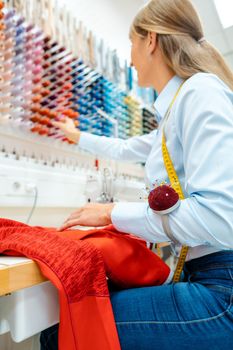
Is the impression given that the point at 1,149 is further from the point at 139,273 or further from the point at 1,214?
the point at 139,273

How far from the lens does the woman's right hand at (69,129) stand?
1.48m

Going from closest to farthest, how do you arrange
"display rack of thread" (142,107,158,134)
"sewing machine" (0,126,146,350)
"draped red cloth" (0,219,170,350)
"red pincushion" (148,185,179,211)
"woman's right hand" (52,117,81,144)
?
1. "draped red cloth" (0,219,170,350)
2. "red pincushion" (148,185,179,211)
3. "sewing machine" (0,126,146,350)
4. "woman's right hand" (52,117,81,144)
5. "display rack of thread" (142,107,158,134)

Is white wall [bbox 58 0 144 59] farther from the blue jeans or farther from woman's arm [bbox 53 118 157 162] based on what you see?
the blue jeans

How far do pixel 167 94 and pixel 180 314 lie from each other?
22.7 inches

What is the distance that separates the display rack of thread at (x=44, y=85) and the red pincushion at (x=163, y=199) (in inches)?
34.5

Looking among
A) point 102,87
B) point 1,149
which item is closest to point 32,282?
point 1,149

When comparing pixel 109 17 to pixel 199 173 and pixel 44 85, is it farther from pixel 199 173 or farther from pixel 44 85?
pixel 199 173

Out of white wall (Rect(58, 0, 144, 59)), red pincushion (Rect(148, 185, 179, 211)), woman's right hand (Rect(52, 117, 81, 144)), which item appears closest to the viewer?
red pincushion (Rect(148, 185, 179, 211))

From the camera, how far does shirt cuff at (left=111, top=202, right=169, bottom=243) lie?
63 centimetres

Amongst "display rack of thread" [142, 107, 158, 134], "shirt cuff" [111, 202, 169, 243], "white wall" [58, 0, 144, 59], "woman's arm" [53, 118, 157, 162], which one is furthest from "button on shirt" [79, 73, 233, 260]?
"display rack of thread" [142, 107, 158, 134]

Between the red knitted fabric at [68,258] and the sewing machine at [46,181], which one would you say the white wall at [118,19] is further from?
the red knitted fabric at [68,258]

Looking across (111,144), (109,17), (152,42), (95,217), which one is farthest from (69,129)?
(109,17)

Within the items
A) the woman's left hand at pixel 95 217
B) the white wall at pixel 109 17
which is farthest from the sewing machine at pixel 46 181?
the white wall at pixel 109 17

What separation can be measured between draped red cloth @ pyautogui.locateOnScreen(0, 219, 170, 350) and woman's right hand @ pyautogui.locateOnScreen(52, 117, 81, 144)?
0.89 metres
